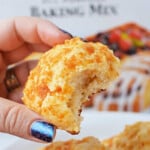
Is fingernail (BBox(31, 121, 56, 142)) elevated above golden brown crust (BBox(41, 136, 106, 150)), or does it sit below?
above

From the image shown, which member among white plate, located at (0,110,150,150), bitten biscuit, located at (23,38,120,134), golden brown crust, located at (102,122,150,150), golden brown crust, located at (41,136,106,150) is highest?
bitten biscuit, located at (23,38,120,134)

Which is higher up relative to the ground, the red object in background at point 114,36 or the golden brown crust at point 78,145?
the golden brown crust at point 78,145

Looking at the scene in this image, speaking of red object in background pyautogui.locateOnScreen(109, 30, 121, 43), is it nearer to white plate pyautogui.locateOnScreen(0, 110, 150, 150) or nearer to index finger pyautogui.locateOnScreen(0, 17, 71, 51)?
white plate pyautogui.locateOnScreen(0, 110, 150, 150)

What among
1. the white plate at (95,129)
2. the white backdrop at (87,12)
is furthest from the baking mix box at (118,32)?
the white plate at (95,129)

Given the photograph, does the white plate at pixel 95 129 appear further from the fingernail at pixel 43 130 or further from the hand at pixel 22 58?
the fingernail at pixel 43 130

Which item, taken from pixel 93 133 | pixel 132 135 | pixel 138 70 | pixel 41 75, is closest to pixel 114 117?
pixel 93 133

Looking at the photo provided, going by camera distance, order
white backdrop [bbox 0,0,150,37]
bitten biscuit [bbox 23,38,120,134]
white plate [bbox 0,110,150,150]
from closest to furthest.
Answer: bitten biscuit [bbox 23,38,120,134]
white plate [bbox 0,110,150,150]
white backdrop [bbox 0,0,150,37]

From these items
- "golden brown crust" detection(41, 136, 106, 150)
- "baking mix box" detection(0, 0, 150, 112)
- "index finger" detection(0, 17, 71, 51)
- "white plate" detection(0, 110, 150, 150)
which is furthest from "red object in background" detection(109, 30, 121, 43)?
"golden brown crust" detection(41, 136, 106, 150)

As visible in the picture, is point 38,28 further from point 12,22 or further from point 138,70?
point 138,70
